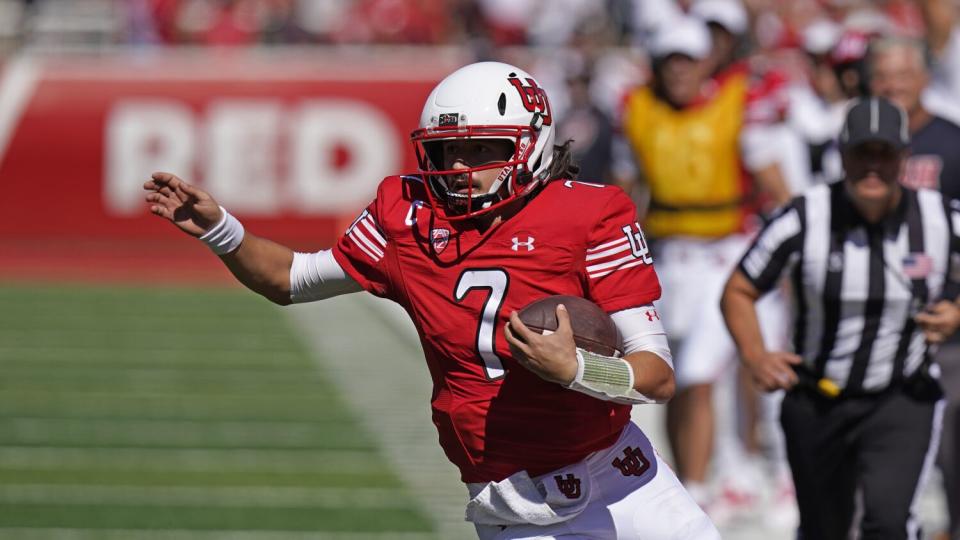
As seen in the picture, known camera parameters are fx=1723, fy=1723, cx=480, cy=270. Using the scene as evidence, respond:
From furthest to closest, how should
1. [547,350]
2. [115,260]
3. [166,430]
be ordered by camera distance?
[115,260] < [166,430] < [547,350]

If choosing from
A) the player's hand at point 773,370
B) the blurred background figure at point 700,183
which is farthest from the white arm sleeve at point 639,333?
the blurred background figure at point 700,183

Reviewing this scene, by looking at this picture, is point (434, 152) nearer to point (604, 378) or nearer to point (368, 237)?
point (368, 237)

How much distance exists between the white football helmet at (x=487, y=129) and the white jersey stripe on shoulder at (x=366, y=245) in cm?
19

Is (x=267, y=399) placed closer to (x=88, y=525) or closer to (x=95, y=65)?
(x=88, y=525)

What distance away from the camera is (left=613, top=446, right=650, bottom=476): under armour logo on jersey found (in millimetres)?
3912

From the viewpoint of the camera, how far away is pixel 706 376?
7023 mm

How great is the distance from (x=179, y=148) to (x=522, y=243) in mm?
13159

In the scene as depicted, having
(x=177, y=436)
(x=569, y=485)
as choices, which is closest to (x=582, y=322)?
(x=569, y=485)

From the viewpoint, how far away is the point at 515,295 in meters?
3.78

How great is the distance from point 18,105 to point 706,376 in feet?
36.2

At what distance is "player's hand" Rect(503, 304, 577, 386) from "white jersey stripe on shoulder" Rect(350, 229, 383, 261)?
0.57 metres

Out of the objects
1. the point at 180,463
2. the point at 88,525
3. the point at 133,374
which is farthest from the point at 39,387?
the point at 88,525

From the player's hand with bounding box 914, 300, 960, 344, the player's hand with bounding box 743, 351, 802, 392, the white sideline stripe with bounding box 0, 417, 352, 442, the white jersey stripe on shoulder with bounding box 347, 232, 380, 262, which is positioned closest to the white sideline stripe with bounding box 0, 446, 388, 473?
the white sideline stripe with bounding box 0, 417, 352, 442

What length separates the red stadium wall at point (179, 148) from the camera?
54.1 feet
